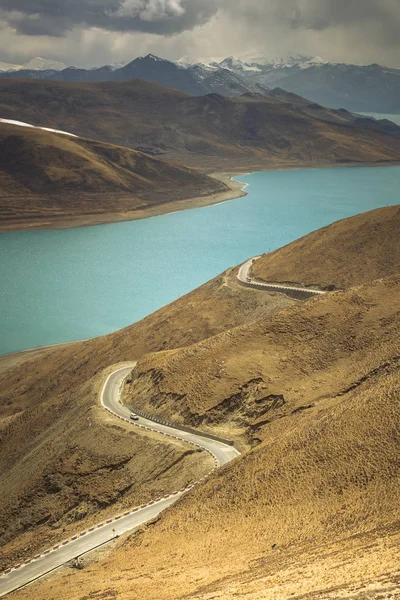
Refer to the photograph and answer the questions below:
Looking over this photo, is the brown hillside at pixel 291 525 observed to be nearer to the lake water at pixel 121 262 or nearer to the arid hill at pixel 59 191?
the lake water at pixel 121 262

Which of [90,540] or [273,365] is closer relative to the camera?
[90,540]

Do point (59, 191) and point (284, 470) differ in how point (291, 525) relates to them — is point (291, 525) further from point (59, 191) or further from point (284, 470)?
point (59, 191)

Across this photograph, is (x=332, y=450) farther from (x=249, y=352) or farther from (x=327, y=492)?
(x=249, y=352)

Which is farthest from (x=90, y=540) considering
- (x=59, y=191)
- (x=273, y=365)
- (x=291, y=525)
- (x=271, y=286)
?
(x=59, y=191)

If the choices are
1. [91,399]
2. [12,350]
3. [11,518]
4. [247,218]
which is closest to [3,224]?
[247,218]

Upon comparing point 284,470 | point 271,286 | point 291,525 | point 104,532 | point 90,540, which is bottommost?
point 90,540

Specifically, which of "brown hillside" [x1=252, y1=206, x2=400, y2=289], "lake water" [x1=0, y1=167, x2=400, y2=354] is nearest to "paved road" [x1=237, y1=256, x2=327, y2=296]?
"brown hillside" [x1=252, y1=206, x2=400, y2=289]

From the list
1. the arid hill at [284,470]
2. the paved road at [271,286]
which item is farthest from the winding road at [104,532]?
the paved road at [271,286]
